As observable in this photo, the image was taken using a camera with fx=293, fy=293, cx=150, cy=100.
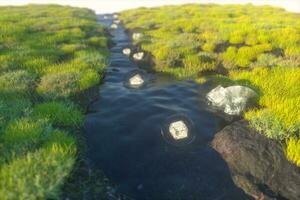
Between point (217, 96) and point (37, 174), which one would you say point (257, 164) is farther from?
point (37, 174)

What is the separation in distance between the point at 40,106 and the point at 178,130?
488cm

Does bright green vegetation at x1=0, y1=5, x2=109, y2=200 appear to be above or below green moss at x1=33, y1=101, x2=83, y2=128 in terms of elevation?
above

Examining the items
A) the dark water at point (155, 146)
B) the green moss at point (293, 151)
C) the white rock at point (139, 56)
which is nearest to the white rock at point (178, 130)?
the dark water at point (155, 146)

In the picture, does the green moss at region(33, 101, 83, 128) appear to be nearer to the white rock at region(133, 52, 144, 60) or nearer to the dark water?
the dark water

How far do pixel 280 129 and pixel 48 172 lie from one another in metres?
6.70

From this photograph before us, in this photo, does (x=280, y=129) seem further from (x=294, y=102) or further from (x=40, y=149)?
(x=40, y=149)

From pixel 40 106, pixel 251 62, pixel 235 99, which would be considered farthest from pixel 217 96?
pixel 40 106

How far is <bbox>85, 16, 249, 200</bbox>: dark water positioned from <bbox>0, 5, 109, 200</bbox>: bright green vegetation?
95 centimetres

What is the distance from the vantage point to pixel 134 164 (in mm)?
8484

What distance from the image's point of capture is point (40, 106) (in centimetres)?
1027

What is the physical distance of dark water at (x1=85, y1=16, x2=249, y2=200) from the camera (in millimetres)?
7625

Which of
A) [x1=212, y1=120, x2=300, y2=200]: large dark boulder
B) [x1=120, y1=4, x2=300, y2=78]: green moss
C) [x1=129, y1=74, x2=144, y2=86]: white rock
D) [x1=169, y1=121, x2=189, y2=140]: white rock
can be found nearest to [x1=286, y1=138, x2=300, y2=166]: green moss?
[x1=212, y1=120, x2=300, y2=200]: large dark boulder

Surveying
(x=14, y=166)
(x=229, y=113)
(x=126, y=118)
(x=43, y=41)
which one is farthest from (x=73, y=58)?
(x=14, y=166)

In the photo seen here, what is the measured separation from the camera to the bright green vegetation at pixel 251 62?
364 inches
